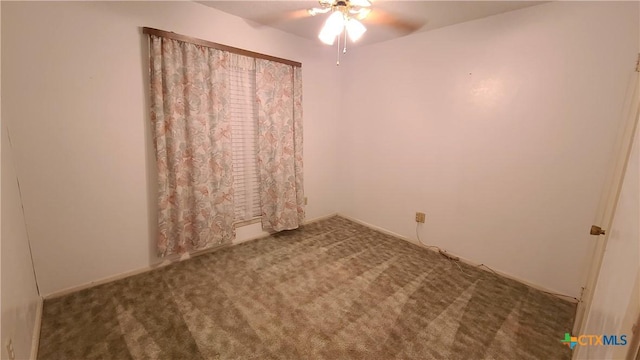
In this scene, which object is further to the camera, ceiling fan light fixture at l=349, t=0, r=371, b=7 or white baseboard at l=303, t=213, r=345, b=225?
white baseboard at l=303, t=213, r=345, b=225

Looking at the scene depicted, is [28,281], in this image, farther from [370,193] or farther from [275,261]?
[370,193]

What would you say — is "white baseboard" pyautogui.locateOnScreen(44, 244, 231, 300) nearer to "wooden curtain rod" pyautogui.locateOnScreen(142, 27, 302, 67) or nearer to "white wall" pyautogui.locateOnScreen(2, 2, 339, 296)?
"white wall" pyautogui.locateOnScreen(2, 2, 339, 296)

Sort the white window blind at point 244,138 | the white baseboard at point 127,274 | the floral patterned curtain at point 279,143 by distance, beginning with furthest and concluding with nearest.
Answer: the floral patterned curtain at point 279,143
the white window blind at point 244,138
the white baseboard at point 127,274

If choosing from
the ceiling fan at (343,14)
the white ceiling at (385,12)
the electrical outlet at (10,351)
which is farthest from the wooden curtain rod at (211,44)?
the electrical outlet at (10,351)

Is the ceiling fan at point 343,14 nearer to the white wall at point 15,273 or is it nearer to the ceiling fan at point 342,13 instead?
the ceiling fan at point 342,13

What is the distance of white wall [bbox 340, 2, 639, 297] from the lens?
75.5 inches

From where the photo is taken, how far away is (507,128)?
2326 millimetres

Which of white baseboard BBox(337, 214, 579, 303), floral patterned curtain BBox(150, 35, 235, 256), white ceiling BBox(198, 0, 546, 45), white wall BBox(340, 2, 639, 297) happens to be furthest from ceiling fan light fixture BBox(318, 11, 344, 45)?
white baseboard BBox(337, 214, 579, 303)

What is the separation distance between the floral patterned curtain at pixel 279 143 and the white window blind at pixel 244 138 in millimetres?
81

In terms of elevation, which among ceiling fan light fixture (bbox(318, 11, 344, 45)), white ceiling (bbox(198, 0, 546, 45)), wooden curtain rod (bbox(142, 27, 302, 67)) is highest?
white ceiling (bbox(198, 0, 546, 45))

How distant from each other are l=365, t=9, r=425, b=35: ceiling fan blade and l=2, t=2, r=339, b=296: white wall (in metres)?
1.43

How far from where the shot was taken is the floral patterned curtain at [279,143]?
114 inches

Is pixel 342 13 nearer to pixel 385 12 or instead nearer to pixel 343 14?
pixel 343 14

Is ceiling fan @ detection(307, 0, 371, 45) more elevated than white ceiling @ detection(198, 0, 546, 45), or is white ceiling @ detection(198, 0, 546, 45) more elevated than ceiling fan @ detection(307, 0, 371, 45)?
white ceiling @ detection(198, 0, 546, 45)
